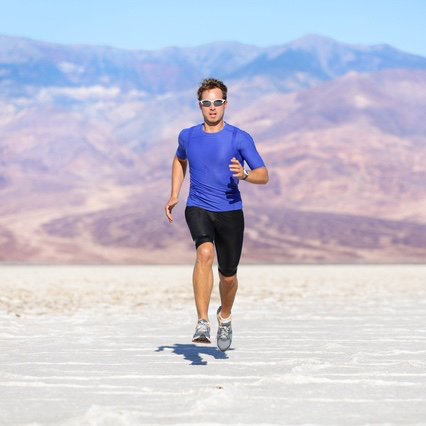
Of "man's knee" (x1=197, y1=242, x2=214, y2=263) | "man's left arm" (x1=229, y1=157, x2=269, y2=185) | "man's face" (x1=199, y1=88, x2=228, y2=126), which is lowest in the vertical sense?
"man's knee" (x1=197, y1=242, x2=214, y2=263)

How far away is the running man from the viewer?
6809 mm

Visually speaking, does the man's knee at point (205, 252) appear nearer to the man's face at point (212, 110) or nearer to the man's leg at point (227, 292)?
the man's leg at point (227, 292)

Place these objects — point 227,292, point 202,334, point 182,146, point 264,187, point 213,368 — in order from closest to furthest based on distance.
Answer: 1. point 202,334
2. point 213,368
3. point 182,146
4. point 227,292
5. point 264,187

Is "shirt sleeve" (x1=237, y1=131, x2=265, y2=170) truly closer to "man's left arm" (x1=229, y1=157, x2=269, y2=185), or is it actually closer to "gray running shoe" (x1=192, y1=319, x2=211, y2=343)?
"man's left arm" (x1=229, y1=157, x2=269, y2=185)

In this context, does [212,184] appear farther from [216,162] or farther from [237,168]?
[237,168]

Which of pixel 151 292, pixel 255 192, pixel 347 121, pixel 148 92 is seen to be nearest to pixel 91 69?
pixel 148 92

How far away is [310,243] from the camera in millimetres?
77750

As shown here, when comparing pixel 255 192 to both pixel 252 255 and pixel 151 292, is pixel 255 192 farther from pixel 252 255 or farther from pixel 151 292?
→ pixel 151 292

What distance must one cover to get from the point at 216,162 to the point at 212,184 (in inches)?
6.4

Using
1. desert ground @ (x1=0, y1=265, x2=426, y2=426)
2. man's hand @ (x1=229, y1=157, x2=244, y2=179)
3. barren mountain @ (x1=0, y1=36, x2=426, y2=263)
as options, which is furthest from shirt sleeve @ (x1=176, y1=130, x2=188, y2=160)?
barren mountain @ (x1=0, y1=36, x2=426, y2=263)

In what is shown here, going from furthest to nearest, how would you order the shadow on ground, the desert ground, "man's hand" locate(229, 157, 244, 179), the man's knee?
the shadow on ground < the man's knee < "man's hand" locate(229, 157, 244, 179) < the desert ground

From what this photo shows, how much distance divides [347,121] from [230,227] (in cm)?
10065

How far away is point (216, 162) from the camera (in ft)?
22.3

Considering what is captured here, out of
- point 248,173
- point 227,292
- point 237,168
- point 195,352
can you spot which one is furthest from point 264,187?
point 237,168
